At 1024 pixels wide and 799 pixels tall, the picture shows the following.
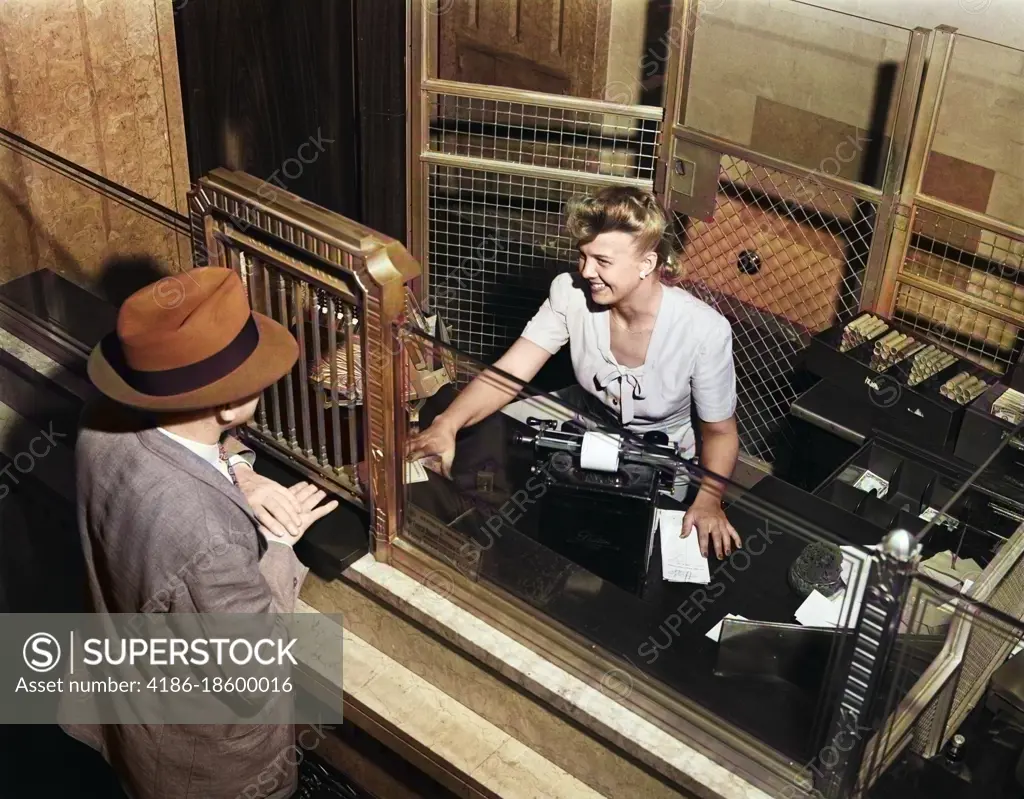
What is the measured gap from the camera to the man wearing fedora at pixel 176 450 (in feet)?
7.59

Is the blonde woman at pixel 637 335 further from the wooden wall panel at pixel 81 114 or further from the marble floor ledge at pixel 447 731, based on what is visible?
the wooden wall panel at pixel 81 114

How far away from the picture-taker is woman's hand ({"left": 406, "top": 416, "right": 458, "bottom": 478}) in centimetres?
275

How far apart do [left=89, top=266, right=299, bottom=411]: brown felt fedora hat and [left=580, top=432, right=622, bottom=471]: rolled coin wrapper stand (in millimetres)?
653

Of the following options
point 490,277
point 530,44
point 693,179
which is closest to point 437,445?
point 693,179

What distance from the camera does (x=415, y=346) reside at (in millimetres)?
2596

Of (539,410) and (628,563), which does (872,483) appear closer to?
(628,563)

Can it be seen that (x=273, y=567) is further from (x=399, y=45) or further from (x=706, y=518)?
(x=399, y=45)

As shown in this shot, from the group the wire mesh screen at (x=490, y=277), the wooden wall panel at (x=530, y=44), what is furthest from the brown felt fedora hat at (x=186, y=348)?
the wooden wall panel at (x=530, y=44)

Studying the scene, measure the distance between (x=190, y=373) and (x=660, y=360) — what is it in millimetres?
1469

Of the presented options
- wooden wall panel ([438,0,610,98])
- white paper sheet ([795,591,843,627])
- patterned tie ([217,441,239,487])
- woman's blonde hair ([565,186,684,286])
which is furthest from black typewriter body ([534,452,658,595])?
wooden wall panel ([438,0,610,98])

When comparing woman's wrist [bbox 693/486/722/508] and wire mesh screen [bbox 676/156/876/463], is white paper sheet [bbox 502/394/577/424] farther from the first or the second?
wire mesh screen [bbox 676/156/876/463]

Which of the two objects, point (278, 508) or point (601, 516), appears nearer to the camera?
point (601, 516)

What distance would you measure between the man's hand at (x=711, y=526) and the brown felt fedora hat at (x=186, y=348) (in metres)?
0.90

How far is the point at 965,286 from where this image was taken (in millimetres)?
4711
